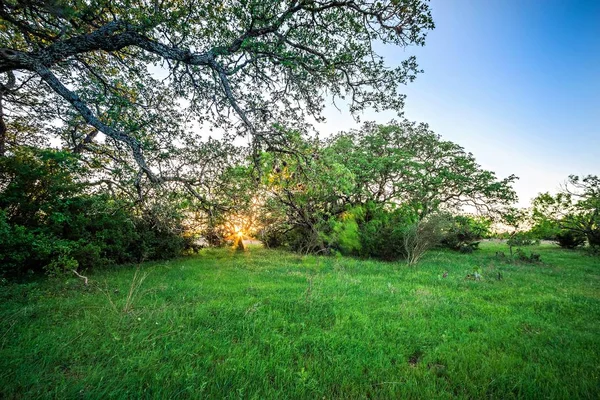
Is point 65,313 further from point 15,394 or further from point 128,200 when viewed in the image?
point 128,200

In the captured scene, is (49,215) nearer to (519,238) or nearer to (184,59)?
(184,59)

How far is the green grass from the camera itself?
2914mm

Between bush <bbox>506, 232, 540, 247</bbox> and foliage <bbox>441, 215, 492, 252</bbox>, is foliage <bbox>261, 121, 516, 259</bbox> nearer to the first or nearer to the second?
foliage <bbox>441, 215, 492, 252</bbox>

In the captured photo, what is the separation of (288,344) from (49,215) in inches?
334

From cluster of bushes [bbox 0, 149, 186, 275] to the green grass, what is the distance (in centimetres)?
124

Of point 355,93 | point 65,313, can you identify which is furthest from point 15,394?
point 355,93

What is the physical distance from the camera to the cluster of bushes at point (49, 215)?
6371 millimetres

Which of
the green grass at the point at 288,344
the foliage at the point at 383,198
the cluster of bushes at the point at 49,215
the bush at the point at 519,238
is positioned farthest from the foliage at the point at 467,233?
the cluster of bushes at the point at 49,215

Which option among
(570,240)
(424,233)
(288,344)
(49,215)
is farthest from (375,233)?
(570,240)

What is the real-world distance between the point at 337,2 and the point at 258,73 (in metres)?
2.66

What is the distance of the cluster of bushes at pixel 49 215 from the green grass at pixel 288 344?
4.06 feet

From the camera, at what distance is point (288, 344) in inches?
155

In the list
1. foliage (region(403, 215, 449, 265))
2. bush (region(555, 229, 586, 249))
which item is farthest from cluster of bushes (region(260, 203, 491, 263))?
bush (region(555, 229, 586, 249))

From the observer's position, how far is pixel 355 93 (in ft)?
23.8
